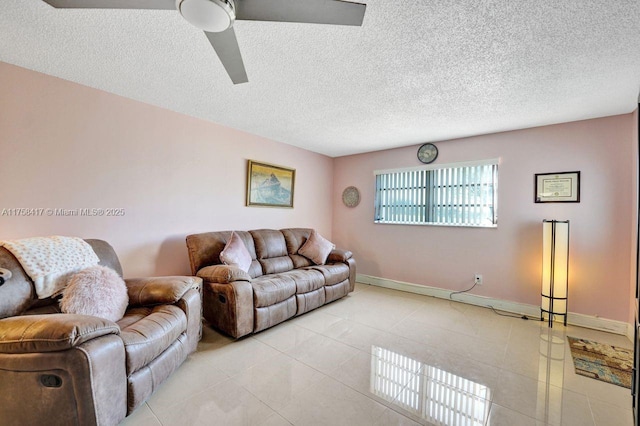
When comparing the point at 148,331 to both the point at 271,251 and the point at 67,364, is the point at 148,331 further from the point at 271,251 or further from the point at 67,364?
the point at 271,251

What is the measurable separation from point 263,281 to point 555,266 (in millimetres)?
3293

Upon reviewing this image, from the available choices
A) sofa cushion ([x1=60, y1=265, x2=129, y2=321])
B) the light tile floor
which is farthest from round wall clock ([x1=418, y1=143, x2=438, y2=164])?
sofa cushion ([x1=60, y1=265, x2=129, y2=321])

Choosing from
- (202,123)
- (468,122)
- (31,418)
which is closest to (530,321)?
(468,122)

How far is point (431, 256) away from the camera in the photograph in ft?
13.5

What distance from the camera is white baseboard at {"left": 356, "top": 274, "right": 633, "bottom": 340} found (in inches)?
113

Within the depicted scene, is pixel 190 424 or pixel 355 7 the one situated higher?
pixel 355 7

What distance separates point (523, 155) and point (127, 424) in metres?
4.62

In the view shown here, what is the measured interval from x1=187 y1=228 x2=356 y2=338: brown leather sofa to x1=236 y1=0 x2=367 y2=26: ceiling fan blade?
6.96 ft

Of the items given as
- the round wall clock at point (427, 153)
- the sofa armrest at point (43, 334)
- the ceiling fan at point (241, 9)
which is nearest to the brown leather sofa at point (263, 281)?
the sofa armrest at point (43, 334)

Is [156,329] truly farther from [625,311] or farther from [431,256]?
[625,311]

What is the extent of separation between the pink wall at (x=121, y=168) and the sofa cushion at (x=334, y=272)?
1252 millimetres

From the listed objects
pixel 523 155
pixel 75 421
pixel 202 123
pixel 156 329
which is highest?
pixel 202 123

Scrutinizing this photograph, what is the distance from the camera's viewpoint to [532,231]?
132 inches

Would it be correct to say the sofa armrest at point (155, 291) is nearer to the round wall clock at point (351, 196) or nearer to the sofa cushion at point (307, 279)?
the sofa cushion at point (307, 279)
